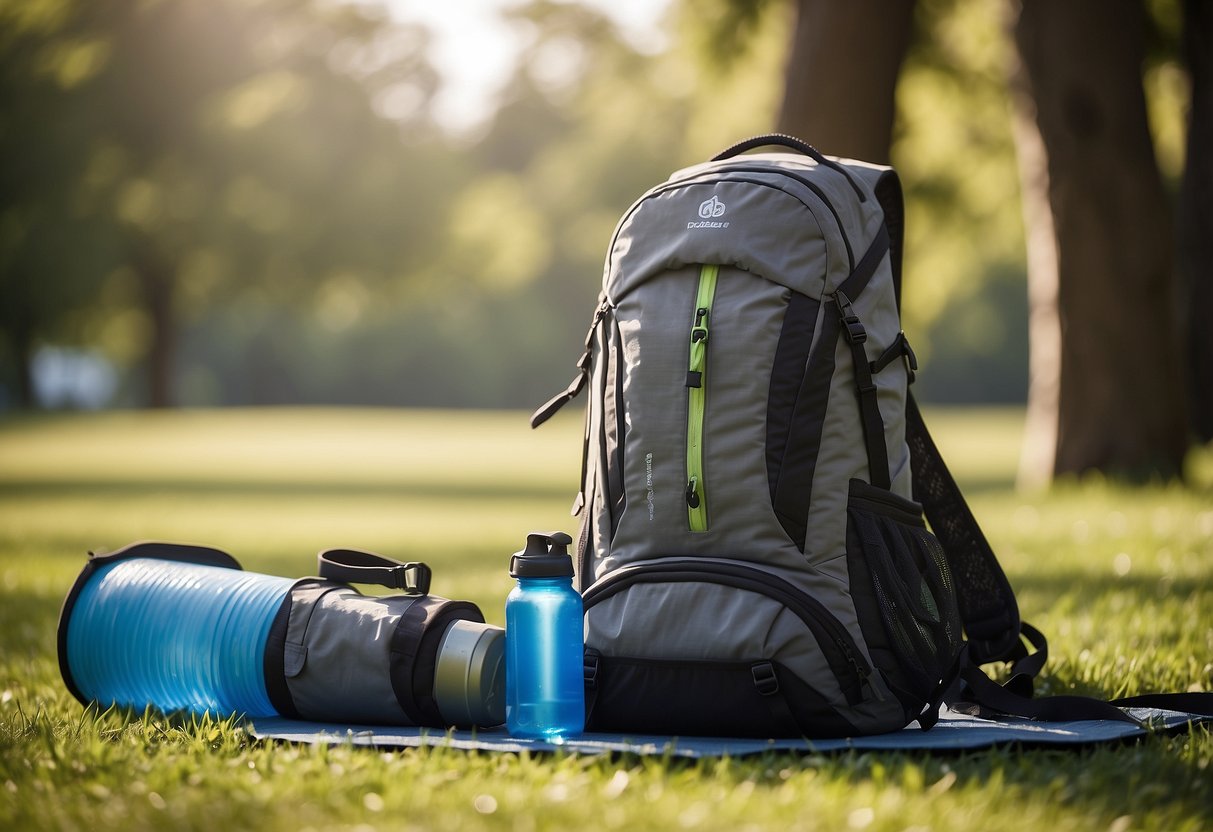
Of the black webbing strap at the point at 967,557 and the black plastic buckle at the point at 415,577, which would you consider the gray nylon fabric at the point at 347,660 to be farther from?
the black webbing strap at the point at 967,557

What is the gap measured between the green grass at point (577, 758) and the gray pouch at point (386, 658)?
215mm

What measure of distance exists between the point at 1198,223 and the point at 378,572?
34.5ft

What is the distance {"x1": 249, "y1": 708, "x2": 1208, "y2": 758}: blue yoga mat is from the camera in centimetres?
278

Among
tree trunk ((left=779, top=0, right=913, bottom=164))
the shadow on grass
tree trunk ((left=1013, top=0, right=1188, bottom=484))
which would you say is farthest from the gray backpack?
the shadow on grass

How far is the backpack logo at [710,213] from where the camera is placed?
3.20 meters

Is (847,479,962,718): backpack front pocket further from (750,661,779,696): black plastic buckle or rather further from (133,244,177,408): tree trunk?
(133,244,177,408): tree trunk

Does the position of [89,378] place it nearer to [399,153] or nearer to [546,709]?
[399,153]

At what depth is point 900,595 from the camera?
3.06 metres

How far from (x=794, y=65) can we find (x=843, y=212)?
142 inches

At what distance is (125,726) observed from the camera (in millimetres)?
3129

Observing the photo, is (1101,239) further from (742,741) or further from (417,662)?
(417,662)

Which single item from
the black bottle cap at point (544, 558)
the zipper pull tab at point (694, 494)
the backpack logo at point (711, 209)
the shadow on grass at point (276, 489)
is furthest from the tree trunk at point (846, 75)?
the shadow on grass at point (276, 489)

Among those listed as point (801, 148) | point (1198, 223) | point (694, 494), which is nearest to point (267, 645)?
point (694, 494)

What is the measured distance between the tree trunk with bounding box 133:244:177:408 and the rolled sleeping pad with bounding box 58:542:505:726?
31.5 m
